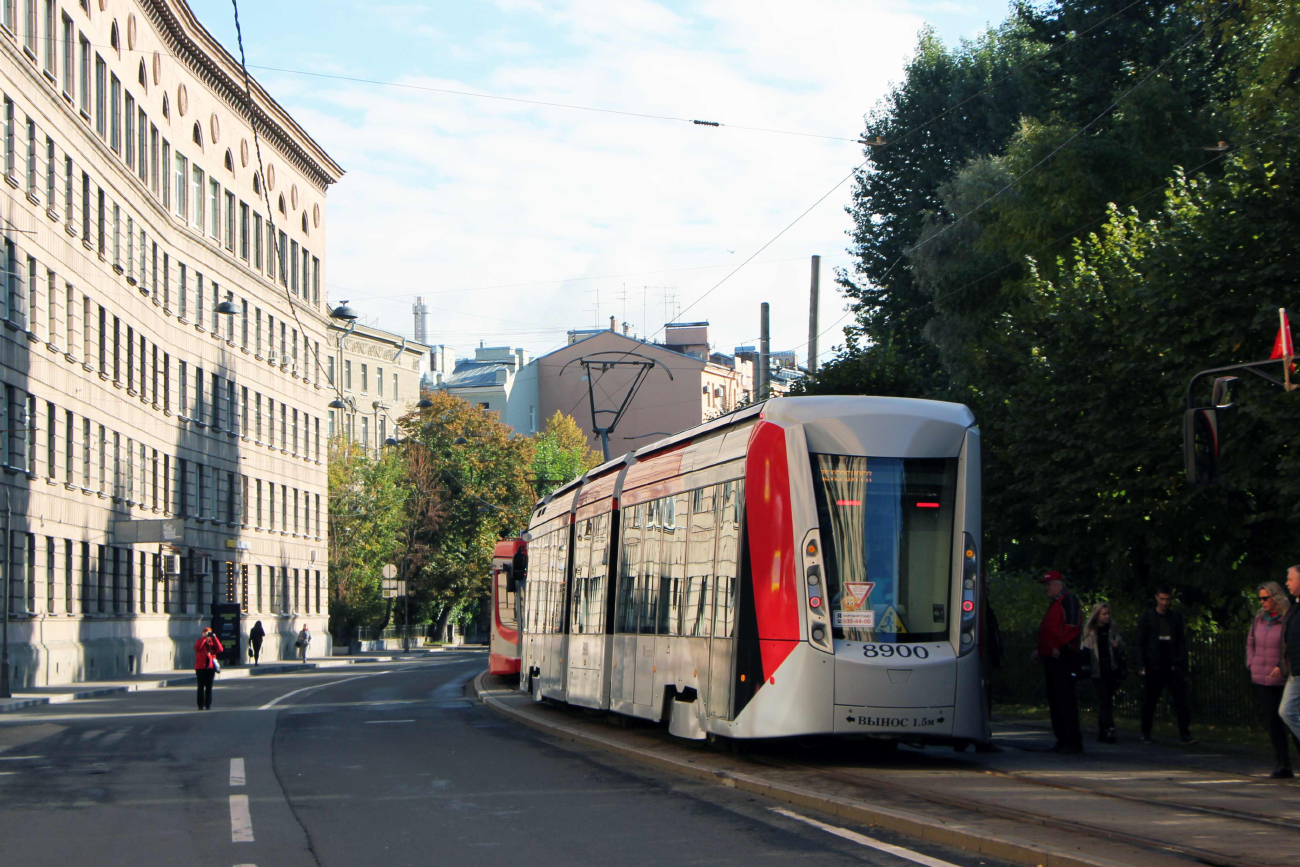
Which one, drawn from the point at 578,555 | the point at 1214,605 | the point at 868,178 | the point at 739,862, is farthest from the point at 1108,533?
the point at 868,178

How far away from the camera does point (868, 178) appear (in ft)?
161

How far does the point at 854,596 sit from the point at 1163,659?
4529mm

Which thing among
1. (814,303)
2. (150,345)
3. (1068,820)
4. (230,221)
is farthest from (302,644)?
(1068,820)

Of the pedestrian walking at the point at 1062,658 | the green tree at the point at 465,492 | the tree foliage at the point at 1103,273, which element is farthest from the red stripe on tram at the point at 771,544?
the green tree at the point at 465,492

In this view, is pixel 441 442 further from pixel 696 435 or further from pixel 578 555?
pixel 696 435

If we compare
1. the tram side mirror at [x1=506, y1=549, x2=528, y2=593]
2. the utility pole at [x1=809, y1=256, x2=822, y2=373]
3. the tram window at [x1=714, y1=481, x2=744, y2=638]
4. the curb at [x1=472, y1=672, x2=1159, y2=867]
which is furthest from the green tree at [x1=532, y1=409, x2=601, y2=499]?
the curb at [x1=472, y1=672, x2=1159, y2=867]

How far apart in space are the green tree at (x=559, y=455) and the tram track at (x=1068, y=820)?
239 feet

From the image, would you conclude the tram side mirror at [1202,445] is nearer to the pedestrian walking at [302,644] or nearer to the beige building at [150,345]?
the beige building at [150,345]

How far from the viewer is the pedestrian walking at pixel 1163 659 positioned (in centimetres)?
1603

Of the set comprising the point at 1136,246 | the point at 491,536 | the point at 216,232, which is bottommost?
the point at 491,536

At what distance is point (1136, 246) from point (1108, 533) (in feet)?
16.8

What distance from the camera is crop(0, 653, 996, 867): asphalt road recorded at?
9.38 metres

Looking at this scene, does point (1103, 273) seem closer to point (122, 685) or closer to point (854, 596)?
→ point (854, 596)

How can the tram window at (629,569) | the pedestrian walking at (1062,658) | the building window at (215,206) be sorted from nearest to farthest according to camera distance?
the pedestrian walking at (1062,658) < the tram window at (629,569) < the building window at (215,206)
